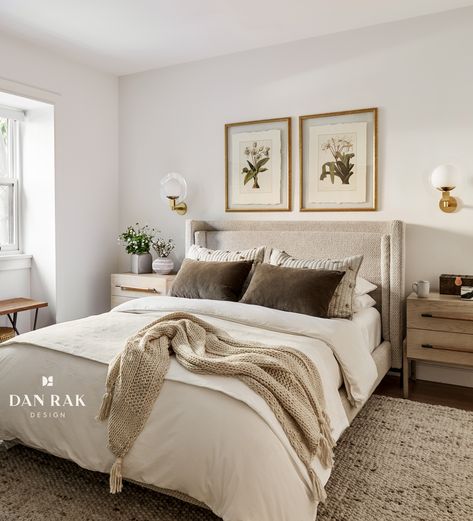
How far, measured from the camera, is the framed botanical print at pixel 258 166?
3824mm

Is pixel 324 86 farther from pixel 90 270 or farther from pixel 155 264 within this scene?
pixel 90 270

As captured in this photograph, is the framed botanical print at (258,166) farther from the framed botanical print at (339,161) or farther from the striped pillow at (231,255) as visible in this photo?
the striped pillow at (231,255)

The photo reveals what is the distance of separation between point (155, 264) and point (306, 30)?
7.32 ft

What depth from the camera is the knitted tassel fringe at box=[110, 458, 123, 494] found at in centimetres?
172

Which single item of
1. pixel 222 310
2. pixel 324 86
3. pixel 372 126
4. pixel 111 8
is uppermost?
pixel 111 8

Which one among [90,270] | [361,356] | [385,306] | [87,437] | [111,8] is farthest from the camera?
[90,270]

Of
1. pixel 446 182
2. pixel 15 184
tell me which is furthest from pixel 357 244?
pixel 15 184

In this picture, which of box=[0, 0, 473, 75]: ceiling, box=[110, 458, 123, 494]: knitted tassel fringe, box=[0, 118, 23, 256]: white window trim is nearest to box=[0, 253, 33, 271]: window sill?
box=[0, 118, 23, 256]: white window trim

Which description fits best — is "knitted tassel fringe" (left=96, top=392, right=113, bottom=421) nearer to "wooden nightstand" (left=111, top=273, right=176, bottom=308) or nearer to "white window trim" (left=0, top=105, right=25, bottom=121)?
"wooden nightstand" (left=111, top=273, right=176, bottom=308)

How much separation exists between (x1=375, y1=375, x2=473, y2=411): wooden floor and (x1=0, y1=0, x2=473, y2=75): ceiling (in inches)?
100

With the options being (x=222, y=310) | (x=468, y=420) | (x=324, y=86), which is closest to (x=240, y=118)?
(x=324, y=86)

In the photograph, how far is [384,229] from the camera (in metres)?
3.38

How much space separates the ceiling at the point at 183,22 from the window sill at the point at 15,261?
5.72 ft

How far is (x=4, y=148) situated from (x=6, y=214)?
22.5 inches
